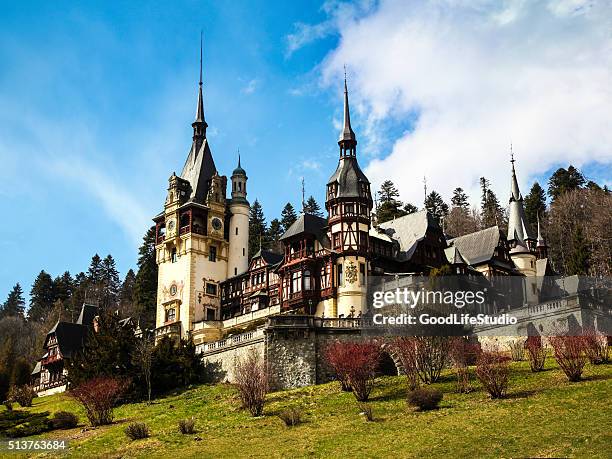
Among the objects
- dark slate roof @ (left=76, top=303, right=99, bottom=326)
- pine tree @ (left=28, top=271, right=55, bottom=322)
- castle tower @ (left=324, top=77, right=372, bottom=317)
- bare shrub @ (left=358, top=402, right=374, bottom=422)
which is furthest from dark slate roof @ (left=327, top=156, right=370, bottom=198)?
pine tree @ (left=28, top=271, right=55, bottom=322)

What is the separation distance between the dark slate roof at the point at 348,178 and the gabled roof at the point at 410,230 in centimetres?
645

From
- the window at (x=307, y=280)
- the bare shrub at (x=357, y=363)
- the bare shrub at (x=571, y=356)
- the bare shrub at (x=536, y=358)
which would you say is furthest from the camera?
the window at (x=307, y=280)

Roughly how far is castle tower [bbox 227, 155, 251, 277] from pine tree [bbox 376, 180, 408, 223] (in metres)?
22.8

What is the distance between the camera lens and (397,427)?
1254 inches

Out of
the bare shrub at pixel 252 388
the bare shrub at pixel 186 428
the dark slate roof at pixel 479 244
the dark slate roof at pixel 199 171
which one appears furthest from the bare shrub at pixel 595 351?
the dark slate roof at pixel 199 171

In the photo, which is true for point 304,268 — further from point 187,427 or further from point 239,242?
point 187,427

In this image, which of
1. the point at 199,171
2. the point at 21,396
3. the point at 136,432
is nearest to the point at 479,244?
the point at 199,171

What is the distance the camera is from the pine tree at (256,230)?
99919 mm

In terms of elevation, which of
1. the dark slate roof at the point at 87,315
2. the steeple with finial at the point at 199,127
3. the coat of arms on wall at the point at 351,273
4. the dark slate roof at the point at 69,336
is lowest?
the dark slate roof at the point at 69,336

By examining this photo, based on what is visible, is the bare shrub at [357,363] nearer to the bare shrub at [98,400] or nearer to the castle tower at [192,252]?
the bare shrub at [98,400]

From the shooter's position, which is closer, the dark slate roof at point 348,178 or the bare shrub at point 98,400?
the bare shrub at point 98,400

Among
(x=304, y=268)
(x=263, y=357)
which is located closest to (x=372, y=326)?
(x=263, y=357)

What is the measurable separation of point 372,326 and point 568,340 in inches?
504

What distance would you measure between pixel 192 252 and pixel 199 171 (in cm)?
898
